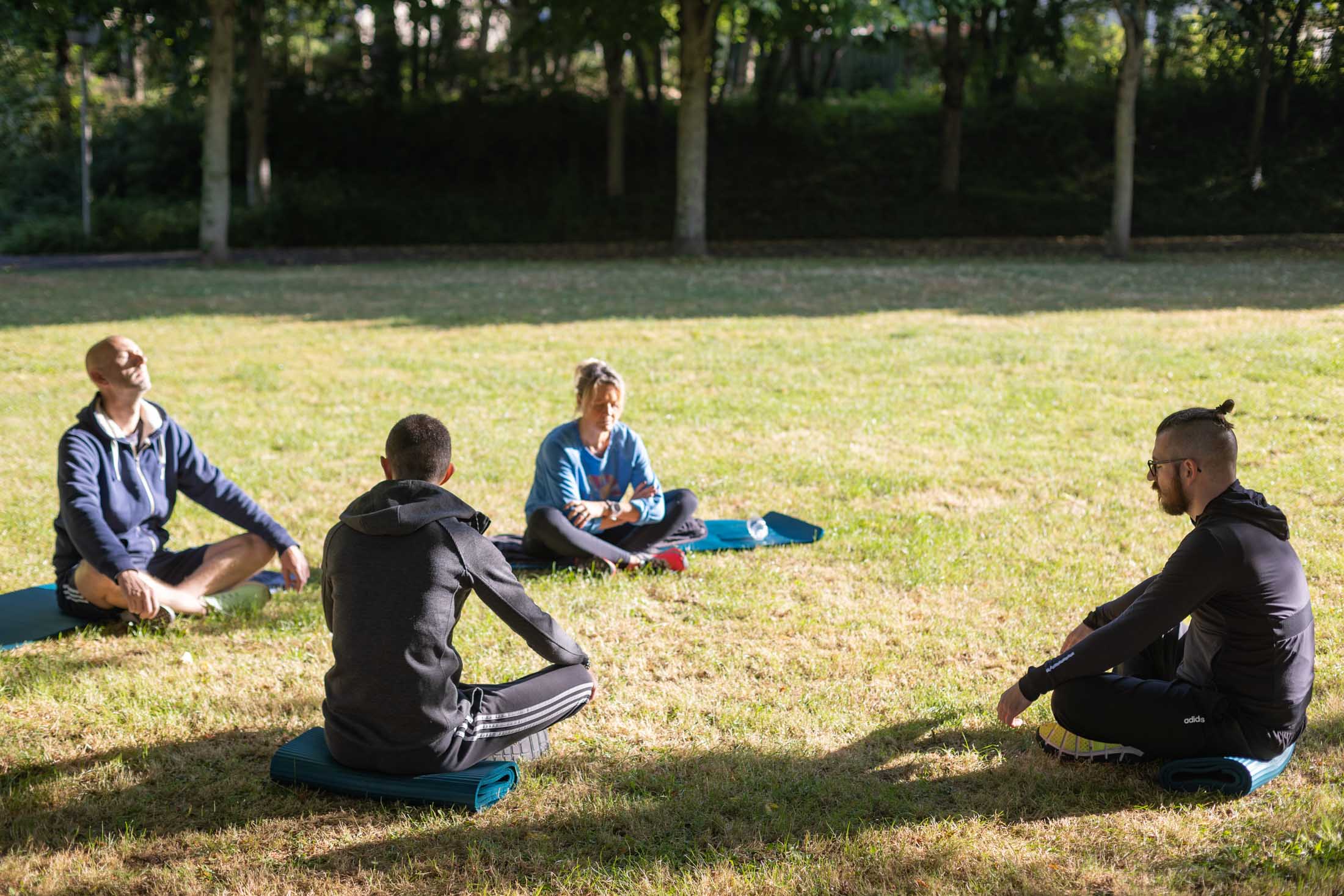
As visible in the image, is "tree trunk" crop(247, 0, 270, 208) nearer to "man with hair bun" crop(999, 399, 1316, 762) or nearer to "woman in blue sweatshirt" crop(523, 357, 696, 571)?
"woman in blue sweatshirt" crop(523, 357, 696, 571)

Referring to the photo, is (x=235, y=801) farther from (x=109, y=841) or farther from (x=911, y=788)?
(x=911, y=788)

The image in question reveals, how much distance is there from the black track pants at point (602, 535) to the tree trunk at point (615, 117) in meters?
23.0

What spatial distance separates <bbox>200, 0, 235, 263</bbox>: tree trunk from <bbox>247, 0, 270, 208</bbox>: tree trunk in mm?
1302

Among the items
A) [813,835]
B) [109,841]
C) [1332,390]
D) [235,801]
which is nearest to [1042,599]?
[813,835]

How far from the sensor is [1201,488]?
4.00m

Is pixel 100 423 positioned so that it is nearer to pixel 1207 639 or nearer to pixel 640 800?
pixel 640 800

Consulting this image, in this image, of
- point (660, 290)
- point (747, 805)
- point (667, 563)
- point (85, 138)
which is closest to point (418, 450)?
point (747, 805)

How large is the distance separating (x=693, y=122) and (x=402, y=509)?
2327 cm

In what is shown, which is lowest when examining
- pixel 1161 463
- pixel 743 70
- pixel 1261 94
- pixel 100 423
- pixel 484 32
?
pixel 100 423

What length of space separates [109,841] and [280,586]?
8.86ft

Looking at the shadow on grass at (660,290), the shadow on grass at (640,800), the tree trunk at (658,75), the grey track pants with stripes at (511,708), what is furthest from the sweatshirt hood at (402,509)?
the tree trunk at (658,75)

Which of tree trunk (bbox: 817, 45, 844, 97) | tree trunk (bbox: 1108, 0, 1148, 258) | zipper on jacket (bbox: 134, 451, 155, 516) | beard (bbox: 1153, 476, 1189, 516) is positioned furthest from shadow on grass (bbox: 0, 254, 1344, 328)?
tree trunk (bbox: 817, 45, 844, 97)

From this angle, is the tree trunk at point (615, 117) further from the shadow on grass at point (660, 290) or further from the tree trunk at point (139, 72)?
the tree trunk at point (139, 72)

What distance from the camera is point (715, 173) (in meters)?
35.2
